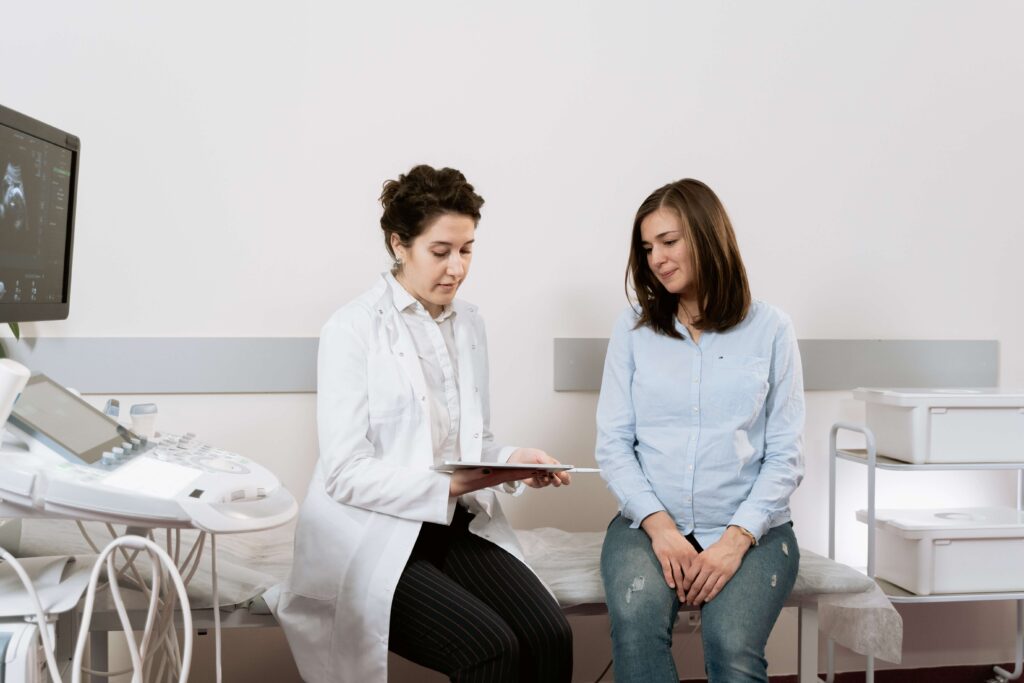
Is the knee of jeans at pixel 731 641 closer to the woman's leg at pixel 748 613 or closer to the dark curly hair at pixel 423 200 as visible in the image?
the woman's leg at pixel 748 613

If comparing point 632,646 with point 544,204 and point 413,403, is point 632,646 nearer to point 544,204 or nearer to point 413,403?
point 413,403

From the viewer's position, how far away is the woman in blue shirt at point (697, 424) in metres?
1.78

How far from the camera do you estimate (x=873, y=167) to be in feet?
8.54

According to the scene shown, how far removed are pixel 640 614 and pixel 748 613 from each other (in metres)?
0.19

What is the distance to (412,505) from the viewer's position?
5.49 ft

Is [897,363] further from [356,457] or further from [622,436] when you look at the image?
[356,457]

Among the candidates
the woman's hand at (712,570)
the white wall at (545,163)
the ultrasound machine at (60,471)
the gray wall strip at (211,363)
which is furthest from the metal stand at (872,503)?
the ultrasound machine at (60,471)

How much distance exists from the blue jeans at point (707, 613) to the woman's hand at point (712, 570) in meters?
0.01

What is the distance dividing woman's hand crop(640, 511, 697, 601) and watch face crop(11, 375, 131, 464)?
3.17 feet

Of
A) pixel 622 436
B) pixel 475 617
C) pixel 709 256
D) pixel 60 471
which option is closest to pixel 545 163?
pixel 709 256

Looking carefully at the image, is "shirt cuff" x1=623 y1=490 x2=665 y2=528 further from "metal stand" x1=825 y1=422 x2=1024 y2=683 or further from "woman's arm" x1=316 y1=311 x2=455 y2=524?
"metal stand" x1=825 y1=422 x2=1024 y2=683

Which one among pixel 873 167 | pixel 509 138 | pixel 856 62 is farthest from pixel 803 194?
pixel 509 138

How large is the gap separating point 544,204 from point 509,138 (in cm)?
19

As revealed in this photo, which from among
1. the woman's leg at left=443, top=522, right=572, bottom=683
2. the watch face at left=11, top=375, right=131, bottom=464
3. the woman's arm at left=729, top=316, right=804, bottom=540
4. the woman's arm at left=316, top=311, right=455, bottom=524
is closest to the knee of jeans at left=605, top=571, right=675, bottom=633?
the woman's leg at left=443, top=522, right=572, bottom=683
